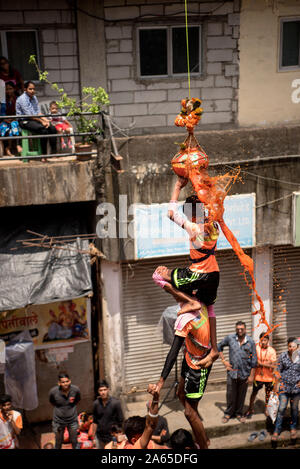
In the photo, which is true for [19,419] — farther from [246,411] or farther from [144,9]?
[144,9]

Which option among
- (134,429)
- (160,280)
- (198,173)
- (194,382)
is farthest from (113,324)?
(198,173)

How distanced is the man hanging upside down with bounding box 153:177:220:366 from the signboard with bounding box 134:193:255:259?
5056 mm

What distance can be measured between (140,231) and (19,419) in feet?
12.2

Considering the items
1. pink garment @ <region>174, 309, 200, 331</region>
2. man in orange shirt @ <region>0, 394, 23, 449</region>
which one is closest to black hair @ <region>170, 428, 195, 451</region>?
pink garment @ <region>174, 309, 200, 331</region>

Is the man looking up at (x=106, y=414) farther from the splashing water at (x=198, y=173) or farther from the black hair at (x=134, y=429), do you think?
the splashing water at (x=198, y=173)

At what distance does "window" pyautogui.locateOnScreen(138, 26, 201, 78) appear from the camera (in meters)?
11.1

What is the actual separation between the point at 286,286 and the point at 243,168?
2.77 metres

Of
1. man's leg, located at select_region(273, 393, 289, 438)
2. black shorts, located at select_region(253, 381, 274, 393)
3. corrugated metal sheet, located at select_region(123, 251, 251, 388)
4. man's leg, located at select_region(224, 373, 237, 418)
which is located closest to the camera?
man's leg, located at select_region(273, 393, 289, 438)

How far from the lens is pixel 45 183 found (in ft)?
31.7

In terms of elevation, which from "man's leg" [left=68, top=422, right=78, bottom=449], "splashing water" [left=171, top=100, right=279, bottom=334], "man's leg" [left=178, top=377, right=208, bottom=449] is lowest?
"man's leg" [left=68, top=422, right=78, bottom=449]

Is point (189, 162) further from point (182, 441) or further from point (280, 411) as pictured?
point (280, 411)

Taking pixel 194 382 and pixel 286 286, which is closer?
pixel 194 382

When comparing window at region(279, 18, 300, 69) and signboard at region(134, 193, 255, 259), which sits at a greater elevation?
window at region(279, 18, 300, 69)

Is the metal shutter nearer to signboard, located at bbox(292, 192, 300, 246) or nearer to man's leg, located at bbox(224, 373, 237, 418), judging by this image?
signboard, located at bbox(292, 192, 300, 246)
